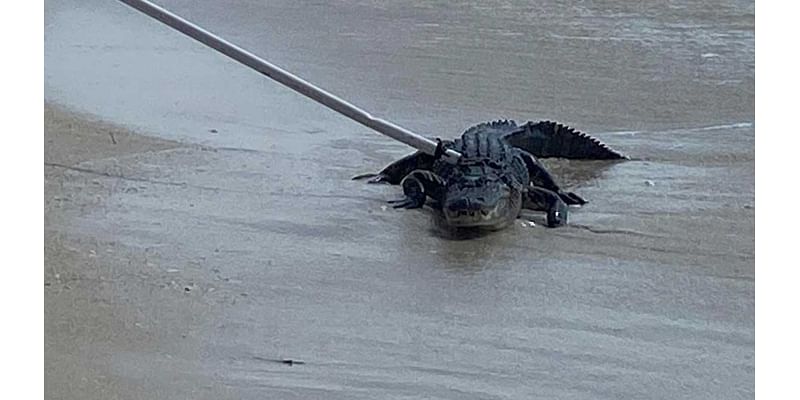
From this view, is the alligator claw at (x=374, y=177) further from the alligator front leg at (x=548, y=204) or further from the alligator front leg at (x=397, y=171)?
the alligator front leg at (x=548, y=204)

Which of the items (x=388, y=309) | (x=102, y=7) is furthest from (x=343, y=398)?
(x=102, y=7)

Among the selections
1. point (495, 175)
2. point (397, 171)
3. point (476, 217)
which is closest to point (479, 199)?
point (476, 217)

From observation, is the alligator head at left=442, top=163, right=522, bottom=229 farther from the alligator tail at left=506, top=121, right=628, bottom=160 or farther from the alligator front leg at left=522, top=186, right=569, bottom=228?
the alligator tail at left=506, top=121, right=628, bottom=160

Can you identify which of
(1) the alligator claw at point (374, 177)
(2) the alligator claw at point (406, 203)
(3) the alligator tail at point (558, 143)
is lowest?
(2) the alligator claw at point (406, 203)

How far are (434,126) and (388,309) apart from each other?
4.78 ft

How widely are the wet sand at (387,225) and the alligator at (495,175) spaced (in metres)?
0.08

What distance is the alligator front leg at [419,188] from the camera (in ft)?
12.7

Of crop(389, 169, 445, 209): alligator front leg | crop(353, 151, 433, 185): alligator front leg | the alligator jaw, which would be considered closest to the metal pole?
crop(389, 169, 445, 209): alligator front leg

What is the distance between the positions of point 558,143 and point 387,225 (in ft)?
2.77

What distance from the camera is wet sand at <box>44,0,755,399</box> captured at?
2.84m

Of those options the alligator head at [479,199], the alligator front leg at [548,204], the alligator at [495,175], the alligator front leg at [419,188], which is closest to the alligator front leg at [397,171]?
the alligator at [495,175]

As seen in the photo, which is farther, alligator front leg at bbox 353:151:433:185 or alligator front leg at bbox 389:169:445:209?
alligator front leg at bbox 353:151:433:185

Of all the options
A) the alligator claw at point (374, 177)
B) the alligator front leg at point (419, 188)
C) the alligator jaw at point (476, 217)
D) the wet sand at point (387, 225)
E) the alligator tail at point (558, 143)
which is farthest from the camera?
the alligator tail at point (558, 143)

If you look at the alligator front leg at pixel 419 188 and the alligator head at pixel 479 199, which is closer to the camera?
the alligator head at pixel 479 199
